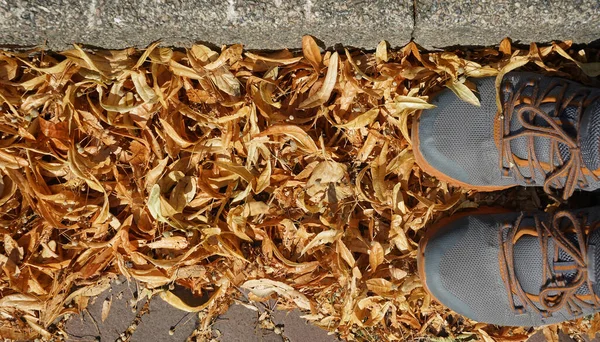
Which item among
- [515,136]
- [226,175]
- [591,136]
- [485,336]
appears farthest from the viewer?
[485,336]

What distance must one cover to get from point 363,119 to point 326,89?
146mm

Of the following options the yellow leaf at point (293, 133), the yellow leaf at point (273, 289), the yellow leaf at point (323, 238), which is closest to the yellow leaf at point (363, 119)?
the yellow leaf at point (293, 133)

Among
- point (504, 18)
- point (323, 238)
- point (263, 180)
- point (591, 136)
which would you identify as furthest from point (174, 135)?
point (591, 136)

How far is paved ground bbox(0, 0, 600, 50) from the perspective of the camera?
1.39 m

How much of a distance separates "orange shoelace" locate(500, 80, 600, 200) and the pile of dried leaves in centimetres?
12

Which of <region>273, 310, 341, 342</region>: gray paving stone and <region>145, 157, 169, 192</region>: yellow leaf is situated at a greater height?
<region>145, 157, 169, 192</region>: yellow leaf

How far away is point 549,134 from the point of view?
4.86 ft

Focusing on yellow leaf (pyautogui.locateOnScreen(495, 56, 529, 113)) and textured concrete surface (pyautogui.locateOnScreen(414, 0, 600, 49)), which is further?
→ yellow leaf (pyautogui.locateOnScreen(495, 56, 529, 113))

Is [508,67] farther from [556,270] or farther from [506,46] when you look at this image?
[556,270]

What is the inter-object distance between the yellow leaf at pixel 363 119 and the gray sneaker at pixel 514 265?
410 mm

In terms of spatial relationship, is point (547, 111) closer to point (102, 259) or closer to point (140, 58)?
point (140, 58)

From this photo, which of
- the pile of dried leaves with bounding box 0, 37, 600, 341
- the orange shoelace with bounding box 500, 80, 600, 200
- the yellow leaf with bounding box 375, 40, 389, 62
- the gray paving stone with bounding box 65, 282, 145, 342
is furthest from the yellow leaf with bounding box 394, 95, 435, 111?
the gray paving stone with bounding box 65, 282, 145, 342

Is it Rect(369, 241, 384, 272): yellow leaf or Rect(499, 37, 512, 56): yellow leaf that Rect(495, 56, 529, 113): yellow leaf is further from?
Rect(369, 241, 384, 272): yellow leaf

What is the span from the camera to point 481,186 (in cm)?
167
